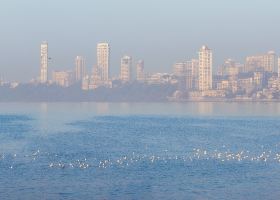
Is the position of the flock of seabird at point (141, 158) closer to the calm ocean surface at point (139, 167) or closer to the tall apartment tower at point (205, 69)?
the calm ocean surface at point (139, 167)

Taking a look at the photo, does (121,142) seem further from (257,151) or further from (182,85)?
(182,85)

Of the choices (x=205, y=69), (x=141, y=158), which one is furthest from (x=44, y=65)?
(x=141, y=158)

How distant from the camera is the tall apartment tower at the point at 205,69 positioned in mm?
136750

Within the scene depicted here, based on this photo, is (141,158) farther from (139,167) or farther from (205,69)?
(205,69)

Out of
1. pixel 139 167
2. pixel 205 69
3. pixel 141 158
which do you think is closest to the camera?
pixel 139 167

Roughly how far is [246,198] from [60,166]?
27.8 ft

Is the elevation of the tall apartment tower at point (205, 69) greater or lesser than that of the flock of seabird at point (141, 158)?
greater

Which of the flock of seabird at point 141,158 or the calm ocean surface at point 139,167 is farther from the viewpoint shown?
the flock of seabird at point 141,158

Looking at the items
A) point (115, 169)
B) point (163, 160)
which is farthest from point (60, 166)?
point (163, 160)

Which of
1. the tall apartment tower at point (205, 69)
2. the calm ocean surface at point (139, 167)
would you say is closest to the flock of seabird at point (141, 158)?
the calm ocean surface at point (139, 167)

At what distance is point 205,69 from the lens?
455 ft

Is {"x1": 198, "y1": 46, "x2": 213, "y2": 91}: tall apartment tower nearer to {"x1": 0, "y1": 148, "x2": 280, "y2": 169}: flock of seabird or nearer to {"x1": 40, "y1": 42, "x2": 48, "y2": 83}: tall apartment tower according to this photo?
{"x1": 40, "y1": 42, "x2": 48, "y2": 83}: tall apartment tower

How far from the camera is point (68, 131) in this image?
158ft

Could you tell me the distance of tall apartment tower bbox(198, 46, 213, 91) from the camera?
137m
